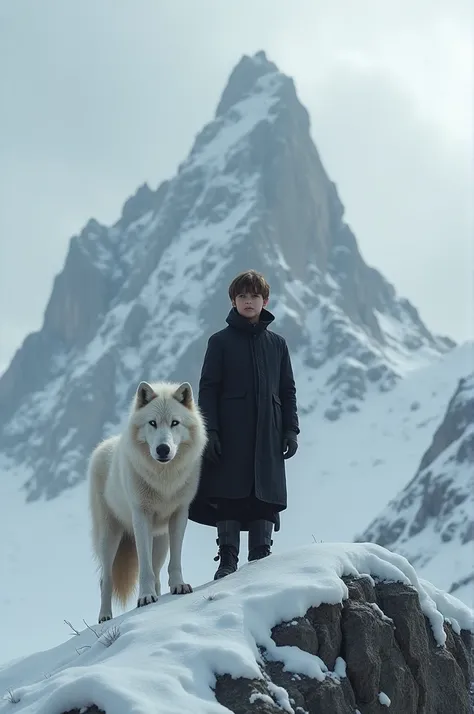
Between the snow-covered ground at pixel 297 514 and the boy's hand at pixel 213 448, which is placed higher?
the snow-covered ground at pixel 297 514

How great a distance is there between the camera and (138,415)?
8.54 metres

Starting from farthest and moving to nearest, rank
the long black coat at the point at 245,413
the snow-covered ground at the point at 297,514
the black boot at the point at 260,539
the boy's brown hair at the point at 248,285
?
the snow-covered ground at the point at 297,514
the boy's brown hair at the point at 248,285
the black boot at the point at 260,539
the long black coat at the point at 245,413

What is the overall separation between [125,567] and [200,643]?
13.5ft

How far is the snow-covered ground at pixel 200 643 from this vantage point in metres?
5.34

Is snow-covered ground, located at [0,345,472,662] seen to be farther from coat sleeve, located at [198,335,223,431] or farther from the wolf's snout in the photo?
the wolf's snout

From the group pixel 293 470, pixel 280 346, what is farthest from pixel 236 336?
pixel 293 470

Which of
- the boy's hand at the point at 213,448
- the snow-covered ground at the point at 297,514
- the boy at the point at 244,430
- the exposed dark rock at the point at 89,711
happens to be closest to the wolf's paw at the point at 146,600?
the boy at the point at 244,430

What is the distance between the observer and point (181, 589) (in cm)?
814

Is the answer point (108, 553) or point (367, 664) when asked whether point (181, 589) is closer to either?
point (108, 553)

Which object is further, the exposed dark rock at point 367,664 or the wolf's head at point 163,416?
the wolf's head at point 163,416

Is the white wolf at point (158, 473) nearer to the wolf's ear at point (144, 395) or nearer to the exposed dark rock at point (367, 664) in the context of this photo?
the wolf's ear at point (144, 395)

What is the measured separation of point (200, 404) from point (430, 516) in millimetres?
103171

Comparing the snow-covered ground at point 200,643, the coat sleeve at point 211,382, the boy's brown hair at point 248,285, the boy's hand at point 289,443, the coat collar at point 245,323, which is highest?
the boy's brown hair at point 248,285

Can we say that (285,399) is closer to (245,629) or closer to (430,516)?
(245,629)
